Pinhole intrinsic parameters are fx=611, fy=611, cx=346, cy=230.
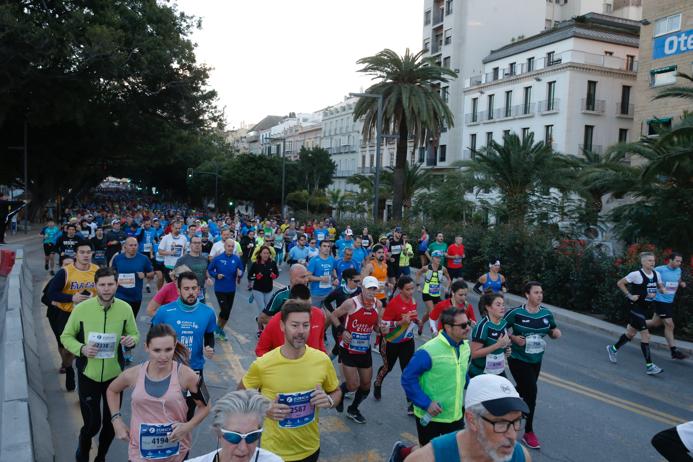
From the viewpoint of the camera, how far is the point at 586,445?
653cm

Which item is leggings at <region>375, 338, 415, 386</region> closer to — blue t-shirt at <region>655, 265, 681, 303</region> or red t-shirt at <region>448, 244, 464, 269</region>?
blue t-shirt at <region>655, 265, 681, 303</region>

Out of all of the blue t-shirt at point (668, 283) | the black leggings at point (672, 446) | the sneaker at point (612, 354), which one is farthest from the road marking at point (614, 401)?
the black leggings at point (672, 446)

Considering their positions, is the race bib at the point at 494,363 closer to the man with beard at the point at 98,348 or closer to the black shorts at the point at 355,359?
the black shorts at the point at 355,359

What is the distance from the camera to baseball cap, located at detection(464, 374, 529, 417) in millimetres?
2570

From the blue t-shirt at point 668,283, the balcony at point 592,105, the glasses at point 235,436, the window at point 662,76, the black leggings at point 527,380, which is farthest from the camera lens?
the balcony at point 592,105

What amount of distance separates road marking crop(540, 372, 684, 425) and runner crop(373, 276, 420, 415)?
295 centimetres

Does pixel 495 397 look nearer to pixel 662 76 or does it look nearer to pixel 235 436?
pixel 235 436

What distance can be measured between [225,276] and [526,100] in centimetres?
3930

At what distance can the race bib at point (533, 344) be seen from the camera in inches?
254

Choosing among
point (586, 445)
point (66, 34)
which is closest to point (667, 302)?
point (586, 445)

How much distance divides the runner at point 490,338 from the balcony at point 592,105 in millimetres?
39251

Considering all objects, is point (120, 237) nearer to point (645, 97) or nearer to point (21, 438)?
point (21, 438)

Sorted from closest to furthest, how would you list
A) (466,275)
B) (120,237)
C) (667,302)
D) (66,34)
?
(667,302) → (120,237) → (466,275) → (66,34)

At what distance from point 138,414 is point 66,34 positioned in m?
25.0
